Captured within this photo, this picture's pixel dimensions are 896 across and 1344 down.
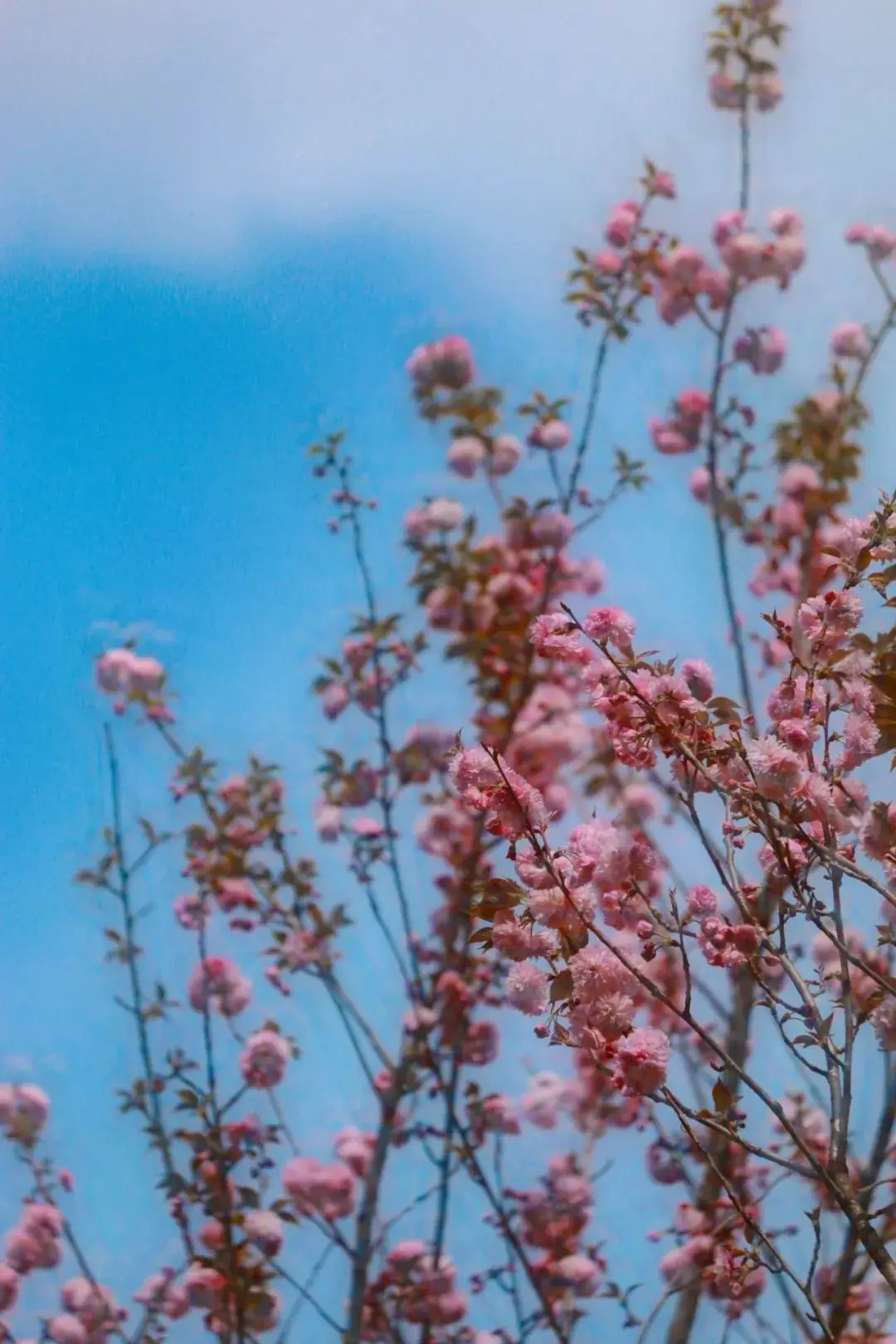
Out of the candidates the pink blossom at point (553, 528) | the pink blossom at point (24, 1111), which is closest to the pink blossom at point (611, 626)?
the pink blossom at point (24, 1111)

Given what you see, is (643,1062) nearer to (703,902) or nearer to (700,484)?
(703,902)

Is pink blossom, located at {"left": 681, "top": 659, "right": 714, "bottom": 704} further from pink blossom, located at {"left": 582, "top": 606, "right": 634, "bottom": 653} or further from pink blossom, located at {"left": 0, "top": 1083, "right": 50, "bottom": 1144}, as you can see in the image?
pink blossom, located at {"left": 0, "top": 1083, "right": 50, "bottom": 1144}

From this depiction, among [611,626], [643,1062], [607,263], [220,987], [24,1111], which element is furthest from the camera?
[607,263]

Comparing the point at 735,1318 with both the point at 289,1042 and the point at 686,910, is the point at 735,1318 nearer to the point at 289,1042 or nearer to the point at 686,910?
the point at 289,1042

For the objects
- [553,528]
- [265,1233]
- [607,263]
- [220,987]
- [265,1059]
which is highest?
[607,263]

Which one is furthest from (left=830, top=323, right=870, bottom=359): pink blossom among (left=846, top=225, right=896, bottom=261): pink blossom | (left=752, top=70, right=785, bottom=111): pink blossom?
(left=752, top=70, right=785, bottom=111): pink blossom

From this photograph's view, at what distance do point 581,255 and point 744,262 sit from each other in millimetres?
270

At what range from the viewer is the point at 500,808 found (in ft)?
3.45

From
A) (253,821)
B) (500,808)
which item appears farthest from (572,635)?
(253,821)

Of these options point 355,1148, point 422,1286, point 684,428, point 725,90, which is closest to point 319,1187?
point 355,1148

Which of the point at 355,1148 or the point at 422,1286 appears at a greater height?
the point at 355,1148

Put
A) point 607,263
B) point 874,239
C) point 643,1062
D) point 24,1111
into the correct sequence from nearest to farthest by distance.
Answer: point 643,1062, point 24,1111, point 874,239, point 607,263

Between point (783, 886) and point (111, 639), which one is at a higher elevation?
point (111, 639)

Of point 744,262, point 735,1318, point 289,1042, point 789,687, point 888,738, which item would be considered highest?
point 744,262
